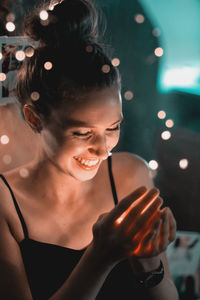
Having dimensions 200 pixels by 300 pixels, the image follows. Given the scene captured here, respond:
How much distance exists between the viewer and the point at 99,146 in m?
0.76

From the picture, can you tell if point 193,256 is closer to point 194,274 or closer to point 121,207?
point 194,274

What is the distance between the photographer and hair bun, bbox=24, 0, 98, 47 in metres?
0.77

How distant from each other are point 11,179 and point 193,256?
100cm

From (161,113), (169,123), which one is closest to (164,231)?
(161,113)

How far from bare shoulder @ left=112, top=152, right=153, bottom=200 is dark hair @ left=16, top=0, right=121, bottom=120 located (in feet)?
1.00

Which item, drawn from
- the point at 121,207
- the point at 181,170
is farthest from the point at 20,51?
the point at 181,170

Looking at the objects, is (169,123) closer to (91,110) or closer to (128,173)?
(128,173)

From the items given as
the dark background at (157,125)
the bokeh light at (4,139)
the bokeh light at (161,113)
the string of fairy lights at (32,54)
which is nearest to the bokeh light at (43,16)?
the string of fairy lights at (32,54)

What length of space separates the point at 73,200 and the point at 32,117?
28 cm

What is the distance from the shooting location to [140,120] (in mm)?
2000

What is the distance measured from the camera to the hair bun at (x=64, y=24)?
770mm

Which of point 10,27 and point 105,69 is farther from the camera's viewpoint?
point 10,27

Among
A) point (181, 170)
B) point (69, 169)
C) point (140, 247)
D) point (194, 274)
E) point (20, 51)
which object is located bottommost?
point (194, 274)

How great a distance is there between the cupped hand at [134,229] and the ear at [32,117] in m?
0.29
